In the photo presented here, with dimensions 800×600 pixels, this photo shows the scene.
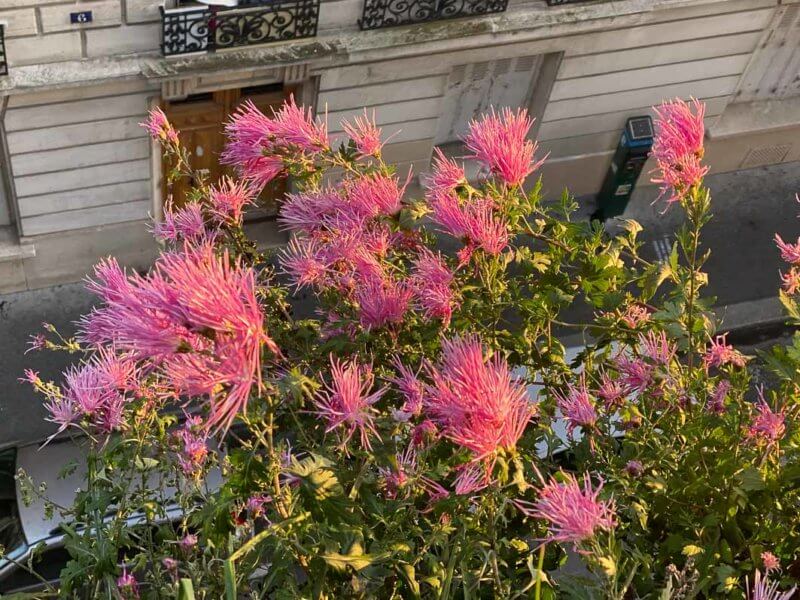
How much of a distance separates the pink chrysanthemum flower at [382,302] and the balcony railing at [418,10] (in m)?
6.30

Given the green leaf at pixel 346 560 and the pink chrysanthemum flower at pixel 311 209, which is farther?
the pink chrysanthemum flower at pixel 311 209

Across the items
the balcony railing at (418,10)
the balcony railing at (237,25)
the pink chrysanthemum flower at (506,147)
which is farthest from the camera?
the balcony railing at (418,10)

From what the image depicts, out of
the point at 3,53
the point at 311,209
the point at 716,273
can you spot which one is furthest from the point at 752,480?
the point at 716,273

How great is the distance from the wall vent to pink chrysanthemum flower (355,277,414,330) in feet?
34.8

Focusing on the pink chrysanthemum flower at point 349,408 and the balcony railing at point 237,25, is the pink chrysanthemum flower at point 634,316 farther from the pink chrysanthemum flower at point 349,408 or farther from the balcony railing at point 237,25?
the balcony railing at point 237,25

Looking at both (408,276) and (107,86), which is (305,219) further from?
(107,86)

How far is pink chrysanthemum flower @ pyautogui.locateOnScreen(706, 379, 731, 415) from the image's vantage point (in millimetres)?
4355

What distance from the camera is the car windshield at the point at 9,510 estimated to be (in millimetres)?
7754

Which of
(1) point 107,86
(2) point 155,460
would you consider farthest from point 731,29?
(2) point 155,460

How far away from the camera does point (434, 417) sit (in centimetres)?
373

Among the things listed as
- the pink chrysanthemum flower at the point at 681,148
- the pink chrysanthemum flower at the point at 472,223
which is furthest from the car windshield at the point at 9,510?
the pink chrysanthemum flower at the point at 681,148

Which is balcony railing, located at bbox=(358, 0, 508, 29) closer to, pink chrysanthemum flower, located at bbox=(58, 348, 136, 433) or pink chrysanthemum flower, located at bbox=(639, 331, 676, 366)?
pink chrysanthemum flower, located at bbox=(639, 331, 676, 366)

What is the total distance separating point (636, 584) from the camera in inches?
162

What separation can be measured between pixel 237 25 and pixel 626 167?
16.6ft
